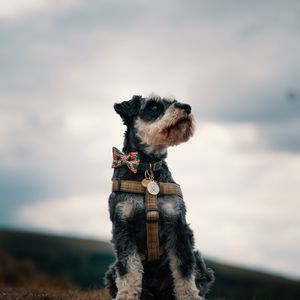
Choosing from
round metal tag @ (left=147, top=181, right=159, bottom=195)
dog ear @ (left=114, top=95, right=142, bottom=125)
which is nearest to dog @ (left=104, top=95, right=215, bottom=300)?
dog ear @ (left=114, top=95, right=142, bottom=125)

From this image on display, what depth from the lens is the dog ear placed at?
26.7 feet

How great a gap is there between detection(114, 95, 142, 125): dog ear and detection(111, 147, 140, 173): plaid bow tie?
0.54m

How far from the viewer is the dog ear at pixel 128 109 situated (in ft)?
26.7

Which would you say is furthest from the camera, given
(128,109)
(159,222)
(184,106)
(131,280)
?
(128,109)

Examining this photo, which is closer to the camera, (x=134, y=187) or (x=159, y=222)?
(x=159, y=222)

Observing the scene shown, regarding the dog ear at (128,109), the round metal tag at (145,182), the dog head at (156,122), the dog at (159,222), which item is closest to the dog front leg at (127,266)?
the dog at (159,222)

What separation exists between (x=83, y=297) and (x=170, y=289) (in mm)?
2878

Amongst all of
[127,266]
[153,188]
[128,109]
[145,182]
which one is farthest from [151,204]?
[128,109]

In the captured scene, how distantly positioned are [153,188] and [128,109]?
4.25 feet

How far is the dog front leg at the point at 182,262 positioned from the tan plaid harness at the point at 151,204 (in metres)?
0.20

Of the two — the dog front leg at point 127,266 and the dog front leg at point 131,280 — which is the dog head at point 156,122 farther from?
the dog front leg at point 131,280


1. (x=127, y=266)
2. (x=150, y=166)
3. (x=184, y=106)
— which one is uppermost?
(x=184, y=106)

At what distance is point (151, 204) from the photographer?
762cm

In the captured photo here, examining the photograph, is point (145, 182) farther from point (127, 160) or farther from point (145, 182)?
point (127, 160)
